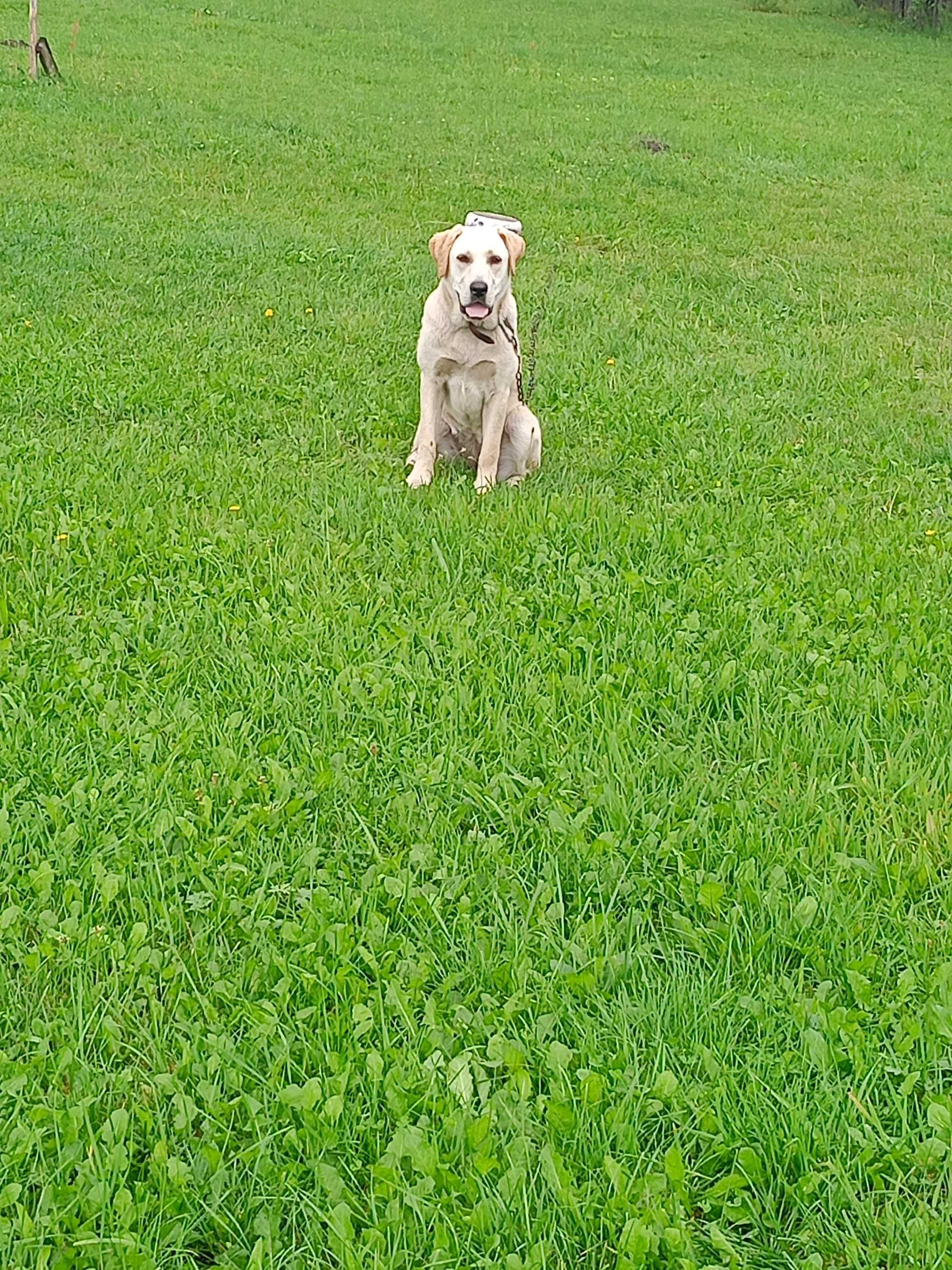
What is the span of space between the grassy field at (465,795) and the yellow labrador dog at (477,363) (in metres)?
0.18

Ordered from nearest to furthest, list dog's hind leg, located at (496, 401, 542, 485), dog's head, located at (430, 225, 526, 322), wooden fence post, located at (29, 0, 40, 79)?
dog's head, located at (430, 225, 526, 322), dog's hind leg, located at (496, 401, 542, 485), wooden fence post, located at (29, 0, 40, 79)

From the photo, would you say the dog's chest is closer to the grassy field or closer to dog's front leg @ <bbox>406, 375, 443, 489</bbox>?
dog's front leg @ <bbox>406, 375, 443, 489</bbox>

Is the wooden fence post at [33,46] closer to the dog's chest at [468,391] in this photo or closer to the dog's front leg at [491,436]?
the dog's chest at [468,391]

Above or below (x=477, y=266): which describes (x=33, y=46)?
above

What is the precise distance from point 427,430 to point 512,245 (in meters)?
0.83

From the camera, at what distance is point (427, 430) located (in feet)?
17.7

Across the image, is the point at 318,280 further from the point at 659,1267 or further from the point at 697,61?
the point at 697,61

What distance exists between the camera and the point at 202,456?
211 inches

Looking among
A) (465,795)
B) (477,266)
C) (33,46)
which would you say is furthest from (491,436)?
(33,46)

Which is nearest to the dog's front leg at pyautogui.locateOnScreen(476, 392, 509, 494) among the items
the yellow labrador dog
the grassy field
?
the yellow labrador dog

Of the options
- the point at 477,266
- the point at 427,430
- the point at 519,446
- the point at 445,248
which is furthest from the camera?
the point at 519,446

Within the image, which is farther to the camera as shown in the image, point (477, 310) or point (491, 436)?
point (491, 436)

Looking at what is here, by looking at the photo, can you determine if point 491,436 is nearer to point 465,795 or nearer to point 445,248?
point 445,248

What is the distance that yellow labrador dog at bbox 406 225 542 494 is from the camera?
16.6 ft
